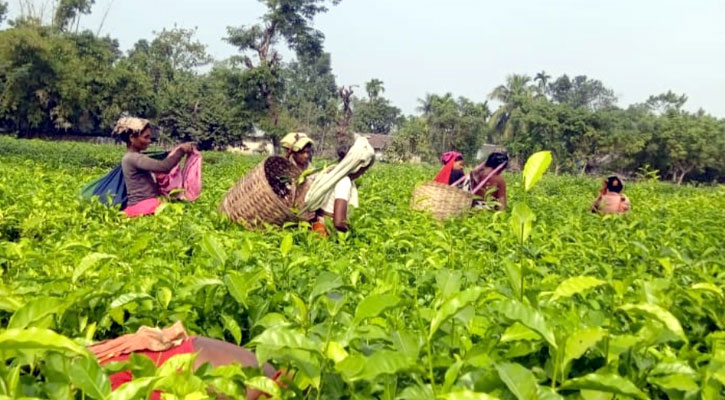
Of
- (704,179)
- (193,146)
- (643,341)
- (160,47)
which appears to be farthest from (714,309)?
(160,47)

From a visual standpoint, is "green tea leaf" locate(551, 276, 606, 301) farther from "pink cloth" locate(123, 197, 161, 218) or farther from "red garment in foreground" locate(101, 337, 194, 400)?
"pink cloth" locate(123, 197, 161, 218)

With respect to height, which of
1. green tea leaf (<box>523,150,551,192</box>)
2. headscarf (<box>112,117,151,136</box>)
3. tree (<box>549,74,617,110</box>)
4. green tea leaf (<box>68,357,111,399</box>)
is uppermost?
tree (<box>549,74,617,110</box>)

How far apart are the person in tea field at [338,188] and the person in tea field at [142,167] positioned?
3.79 ft

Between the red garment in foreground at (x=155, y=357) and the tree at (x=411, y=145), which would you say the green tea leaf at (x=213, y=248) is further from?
the tree at (x=411, y=145)

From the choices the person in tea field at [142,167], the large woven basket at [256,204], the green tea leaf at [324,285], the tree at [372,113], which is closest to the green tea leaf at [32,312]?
the green tea leaf at [324,285]

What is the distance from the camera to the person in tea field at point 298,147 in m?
5.60

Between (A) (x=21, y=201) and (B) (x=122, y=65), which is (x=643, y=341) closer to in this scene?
(A) (x=21, y=201)

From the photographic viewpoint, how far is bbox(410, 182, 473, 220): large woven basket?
6.21 metres

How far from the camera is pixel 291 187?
19.1 ft

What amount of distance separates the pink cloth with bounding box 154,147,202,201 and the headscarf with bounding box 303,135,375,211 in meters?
1.26

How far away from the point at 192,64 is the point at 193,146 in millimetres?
56786

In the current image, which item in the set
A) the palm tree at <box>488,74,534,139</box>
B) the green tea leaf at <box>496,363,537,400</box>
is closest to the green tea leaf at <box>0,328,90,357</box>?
the green tea leaf at <box>496,363,537,400</box>

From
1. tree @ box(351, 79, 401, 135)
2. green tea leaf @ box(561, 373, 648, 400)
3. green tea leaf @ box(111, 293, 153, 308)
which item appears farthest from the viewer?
tree @ box(351, 79, 401, 135)

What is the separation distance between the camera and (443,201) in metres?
6.22
